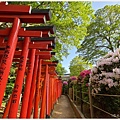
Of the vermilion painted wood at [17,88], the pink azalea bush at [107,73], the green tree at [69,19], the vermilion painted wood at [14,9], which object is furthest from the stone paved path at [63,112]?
the vermilion painted wood at [14,9]

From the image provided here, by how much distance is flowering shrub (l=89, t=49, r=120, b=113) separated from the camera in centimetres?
308

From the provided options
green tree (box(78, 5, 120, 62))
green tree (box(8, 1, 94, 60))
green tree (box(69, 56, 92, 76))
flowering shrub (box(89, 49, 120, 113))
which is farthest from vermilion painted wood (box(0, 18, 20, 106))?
green tree (box(69, 56, 92, 76))

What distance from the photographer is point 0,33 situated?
2.42 m

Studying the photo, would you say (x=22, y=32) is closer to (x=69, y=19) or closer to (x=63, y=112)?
(x=63, y=112)

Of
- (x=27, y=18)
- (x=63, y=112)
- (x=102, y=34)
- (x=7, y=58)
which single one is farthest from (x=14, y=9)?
(x=102, y=34)

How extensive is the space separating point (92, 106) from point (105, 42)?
50.6 feet

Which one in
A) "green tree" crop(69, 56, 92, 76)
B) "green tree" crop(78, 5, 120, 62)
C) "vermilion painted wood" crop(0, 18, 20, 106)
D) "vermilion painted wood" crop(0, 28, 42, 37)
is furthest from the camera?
"green tree" crop(69, 56, 92, 76)

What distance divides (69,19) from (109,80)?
5.96m

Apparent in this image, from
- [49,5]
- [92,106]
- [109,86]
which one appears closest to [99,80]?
[109,86]

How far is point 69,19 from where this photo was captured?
27.9 feet

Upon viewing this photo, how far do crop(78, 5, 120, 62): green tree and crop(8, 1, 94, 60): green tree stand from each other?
880 centimetres

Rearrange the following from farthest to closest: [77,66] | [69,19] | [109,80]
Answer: [77,66] < [69,19] < [109,80]

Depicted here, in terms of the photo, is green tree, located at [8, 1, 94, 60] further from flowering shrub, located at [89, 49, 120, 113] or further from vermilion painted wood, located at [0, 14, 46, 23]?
vermilion painted wood, located at [0, 14, 46, 23]

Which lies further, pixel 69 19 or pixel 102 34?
pixel 102 34
